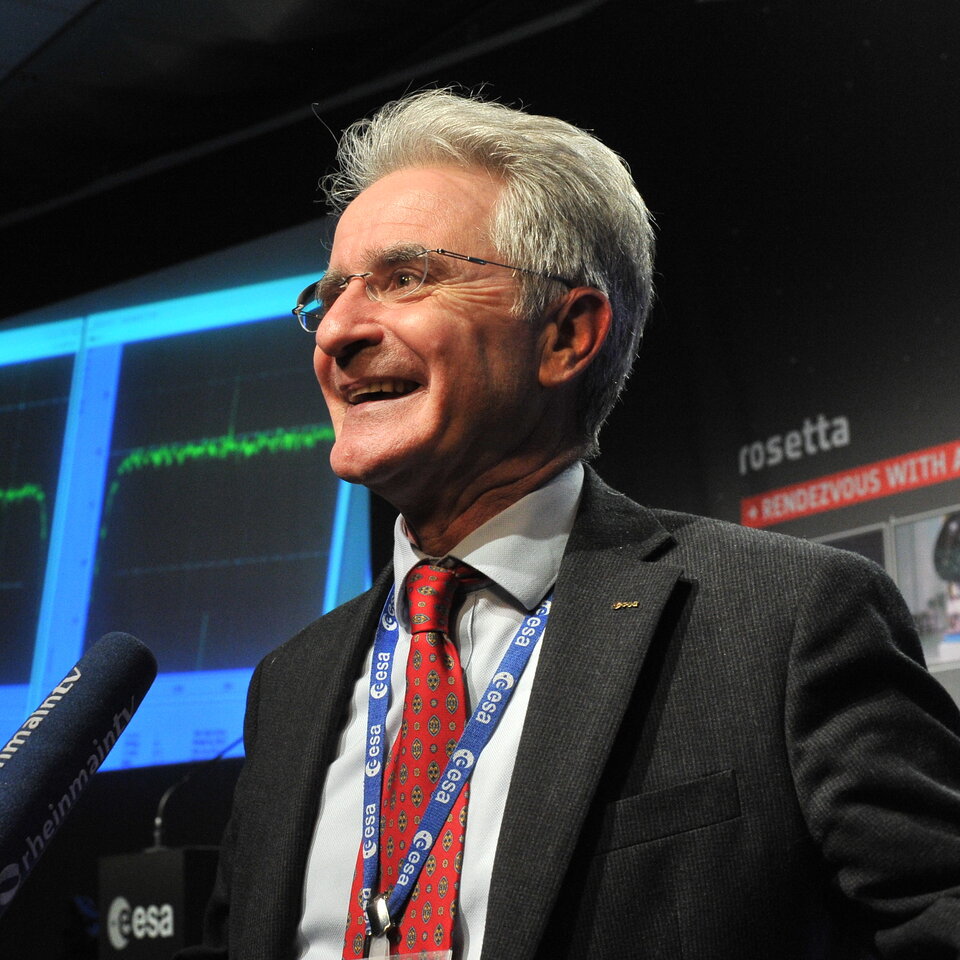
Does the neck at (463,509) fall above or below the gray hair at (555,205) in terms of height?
below

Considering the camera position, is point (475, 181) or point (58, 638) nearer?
point (475, 181)

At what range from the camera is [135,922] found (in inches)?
118

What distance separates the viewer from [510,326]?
1.63m

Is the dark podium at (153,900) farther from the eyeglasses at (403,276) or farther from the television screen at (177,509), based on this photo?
the eyeglasses at (403,276)

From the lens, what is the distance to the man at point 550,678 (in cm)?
121

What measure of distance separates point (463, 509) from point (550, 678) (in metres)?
0.36

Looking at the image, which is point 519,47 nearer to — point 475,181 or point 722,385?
point 722,385

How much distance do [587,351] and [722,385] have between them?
5.31 feet

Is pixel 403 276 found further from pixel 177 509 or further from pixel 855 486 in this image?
pixel 177 509

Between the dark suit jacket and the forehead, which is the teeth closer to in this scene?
the forehead

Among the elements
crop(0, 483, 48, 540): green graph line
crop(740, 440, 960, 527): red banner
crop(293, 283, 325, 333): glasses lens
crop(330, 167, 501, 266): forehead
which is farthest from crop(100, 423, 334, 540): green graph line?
crop(330, 167, 501, 266): forehead

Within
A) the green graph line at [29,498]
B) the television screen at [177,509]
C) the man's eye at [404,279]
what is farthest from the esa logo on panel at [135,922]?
the man's eye at [404,279]

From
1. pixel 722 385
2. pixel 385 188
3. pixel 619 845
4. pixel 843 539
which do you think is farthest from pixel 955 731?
pixel 722 385

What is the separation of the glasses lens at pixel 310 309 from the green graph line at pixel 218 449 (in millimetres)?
2074
